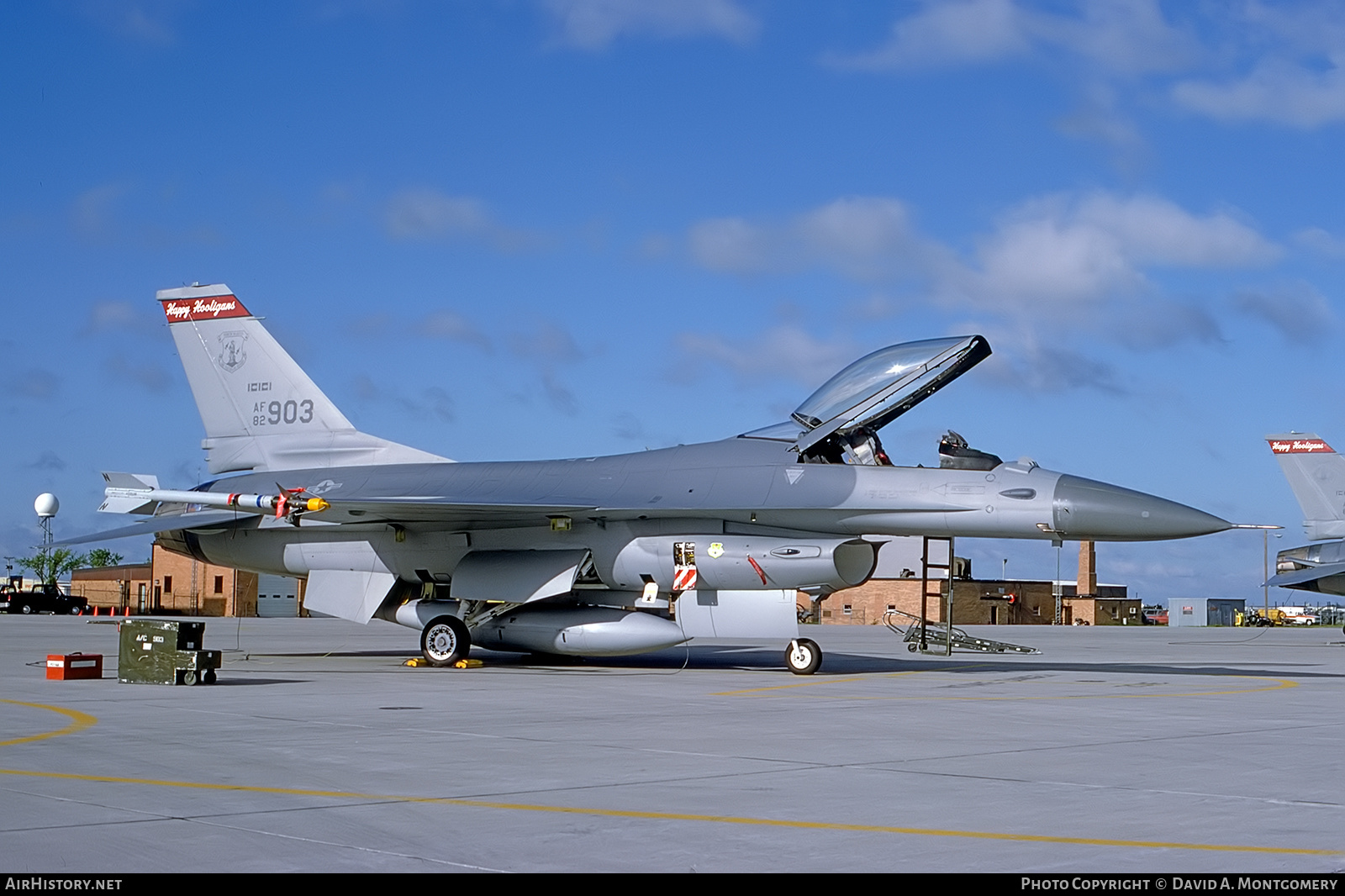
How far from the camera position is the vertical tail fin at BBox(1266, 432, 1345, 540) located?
39.1 meters

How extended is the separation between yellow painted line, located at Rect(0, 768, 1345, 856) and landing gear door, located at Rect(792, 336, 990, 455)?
11.0m

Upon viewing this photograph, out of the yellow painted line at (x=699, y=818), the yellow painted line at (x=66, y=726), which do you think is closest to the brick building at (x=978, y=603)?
the yellow painted line at (x=66, y=726)

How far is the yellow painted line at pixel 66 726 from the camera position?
30.2 ft

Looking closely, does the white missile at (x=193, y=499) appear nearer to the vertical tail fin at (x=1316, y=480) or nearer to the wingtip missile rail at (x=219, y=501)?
the wingtip missile rail at (x=219, y=501)

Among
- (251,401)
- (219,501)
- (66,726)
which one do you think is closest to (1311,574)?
(251,401)

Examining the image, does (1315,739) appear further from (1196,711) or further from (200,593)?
(200,593)

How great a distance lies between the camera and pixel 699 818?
Result: 6293 millimetres

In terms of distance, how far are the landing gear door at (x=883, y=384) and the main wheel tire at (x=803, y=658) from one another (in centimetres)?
257

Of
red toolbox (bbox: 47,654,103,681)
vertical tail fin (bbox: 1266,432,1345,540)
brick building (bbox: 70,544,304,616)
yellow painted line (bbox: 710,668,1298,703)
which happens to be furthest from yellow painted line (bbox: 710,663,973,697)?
brick building (bbox: 70,544,304,616)

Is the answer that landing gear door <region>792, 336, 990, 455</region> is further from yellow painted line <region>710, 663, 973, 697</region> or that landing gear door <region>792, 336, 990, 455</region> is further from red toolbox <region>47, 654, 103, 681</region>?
red toolbox <region>47, 654, 103, 681</region>

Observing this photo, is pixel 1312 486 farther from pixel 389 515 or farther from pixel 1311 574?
pixel 389 515

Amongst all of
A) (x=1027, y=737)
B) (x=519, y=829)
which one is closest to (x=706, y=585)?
(x=1027, y=737)

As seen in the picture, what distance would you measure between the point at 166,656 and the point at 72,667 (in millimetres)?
1603

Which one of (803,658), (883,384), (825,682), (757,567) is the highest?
(883,384)
